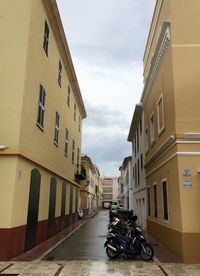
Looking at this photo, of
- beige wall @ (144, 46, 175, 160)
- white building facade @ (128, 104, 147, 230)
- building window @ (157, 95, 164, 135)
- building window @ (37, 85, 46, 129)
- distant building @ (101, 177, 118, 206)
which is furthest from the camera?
distant building @ (101, 177, 118, 206)

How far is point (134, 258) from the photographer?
953 cm

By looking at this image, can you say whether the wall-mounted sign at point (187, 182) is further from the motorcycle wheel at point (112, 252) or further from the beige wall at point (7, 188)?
the beige wall at point (7, 188)

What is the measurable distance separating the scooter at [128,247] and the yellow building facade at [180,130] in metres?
1.09

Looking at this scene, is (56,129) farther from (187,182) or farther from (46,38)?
(187,182)

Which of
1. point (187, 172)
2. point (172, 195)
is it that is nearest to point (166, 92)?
point (187, 172)

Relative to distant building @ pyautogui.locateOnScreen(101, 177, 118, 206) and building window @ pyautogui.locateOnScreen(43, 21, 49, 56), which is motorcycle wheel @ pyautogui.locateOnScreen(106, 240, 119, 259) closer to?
building window @ pyautogui.locateOnScreen(43, 21, 49, 56)

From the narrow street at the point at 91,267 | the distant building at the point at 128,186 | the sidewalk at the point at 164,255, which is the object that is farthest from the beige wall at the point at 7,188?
the distant building at the point at 128,186

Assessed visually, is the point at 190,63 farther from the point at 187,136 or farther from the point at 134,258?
the point at 134,258

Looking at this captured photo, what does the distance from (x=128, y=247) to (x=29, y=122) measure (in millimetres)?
5645

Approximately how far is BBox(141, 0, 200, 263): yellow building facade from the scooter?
1.09m

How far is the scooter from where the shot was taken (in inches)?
367

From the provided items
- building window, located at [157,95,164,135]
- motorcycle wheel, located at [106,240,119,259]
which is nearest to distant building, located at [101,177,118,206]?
building window, located at [157,95,164,135]

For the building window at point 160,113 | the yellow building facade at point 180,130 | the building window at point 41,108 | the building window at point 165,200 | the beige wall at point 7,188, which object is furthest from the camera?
the building window at point 160,113

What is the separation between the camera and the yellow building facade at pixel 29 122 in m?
9.34
